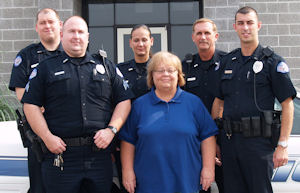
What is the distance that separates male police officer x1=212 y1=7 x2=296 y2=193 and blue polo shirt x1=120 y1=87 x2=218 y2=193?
0.78ft

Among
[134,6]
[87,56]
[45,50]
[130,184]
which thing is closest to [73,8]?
[134,6]

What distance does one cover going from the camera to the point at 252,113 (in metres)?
2.95

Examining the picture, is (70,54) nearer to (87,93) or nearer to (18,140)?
(87,93)

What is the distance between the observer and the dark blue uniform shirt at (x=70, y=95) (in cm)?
277

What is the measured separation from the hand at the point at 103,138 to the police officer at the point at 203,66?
1120 millimetres

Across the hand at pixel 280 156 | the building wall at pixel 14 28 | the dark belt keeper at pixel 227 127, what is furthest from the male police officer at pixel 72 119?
the building wall at pixel 14 28

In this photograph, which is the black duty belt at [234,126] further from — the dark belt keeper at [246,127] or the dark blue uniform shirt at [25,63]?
the dark blue uniform shirt at [25,63]

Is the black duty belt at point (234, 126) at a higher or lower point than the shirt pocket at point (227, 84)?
lower

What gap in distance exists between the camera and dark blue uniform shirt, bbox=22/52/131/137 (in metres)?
2.77

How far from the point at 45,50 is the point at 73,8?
4.25 metres

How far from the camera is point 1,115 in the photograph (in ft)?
21.3

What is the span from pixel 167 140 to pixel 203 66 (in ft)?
3.89

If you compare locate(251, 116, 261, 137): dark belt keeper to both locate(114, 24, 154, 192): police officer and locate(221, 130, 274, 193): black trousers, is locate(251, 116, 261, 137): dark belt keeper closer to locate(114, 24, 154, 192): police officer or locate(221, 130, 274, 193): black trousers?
locate(221, 130, 274, 193): black trousers

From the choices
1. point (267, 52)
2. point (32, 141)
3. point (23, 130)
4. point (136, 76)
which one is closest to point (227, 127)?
point (267, 52)
